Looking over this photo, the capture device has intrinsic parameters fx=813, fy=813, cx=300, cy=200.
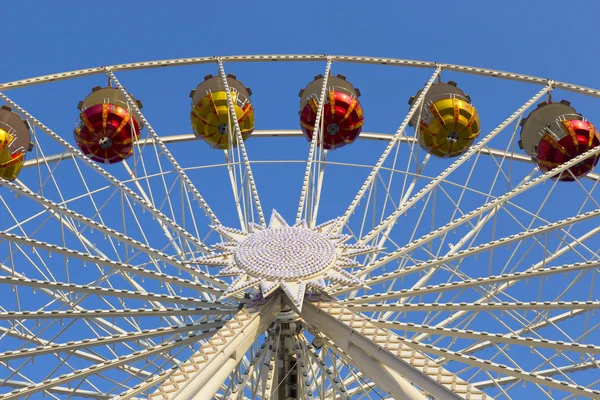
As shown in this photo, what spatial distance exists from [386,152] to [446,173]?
143cm

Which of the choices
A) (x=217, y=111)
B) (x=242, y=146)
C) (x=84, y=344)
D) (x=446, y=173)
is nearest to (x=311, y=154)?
(x=242, y=146)

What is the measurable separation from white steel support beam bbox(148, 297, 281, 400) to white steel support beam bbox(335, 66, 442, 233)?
8.92 feet

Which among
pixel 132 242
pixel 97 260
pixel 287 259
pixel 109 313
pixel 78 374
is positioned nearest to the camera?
pixel 78 374

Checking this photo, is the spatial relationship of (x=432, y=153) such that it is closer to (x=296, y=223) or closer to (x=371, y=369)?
(x=296, y=223)

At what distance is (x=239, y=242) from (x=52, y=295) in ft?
17.8

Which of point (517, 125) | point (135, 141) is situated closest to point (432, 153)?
point (517, 125)

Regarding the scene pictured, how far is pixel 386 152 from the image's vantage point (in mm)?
17281

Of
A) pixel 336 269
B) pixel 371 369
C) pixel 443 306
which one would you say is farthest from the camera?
pixel 336 269

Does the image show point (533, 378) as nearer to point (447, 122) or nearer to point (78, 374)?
point (78, 374)

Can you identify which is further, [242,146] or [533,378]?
[242,146]

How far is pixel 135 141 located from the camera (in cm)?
1988

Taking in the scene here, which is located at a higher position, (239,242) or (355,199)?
(355,199)

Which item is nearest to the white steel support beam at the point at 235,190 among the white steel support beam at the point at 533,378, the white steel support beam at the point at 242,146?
the white steel support beam at the point at 242,146

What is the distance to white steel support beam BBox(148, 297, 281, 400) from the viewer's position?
1079 centimetres
